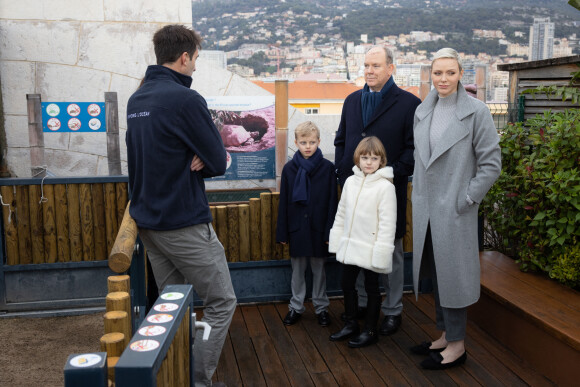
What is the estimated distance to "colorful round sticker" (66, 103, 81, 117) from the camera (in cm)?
661

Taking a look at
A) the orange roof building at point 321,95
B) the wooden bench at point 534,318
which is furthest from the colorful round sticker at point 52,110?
the orange roof building at point 321,95

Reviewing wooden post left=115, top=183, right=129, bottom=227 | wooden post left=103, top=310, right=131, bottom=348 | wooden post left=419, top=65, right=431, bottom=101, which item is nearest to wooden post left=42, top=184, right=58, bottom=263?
wooden post left=115, top=183, right=129, bottom=227

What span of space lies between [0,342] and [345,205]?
2.32 meters

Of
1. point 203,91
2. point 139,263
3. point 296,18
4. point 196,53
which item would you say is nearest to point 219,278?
point 139,263

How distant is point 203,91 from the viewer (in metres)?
8.87

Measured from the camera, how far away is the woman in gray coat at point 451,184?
9.98 ft

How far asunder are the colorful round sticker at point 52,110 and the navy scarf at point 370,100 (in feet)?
13.8

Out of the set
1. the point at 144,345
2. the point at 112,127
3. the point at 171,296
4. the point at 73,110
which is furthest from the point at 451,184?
the point at 73,110

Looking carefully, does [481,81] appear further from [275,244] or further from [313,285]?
[313,285]

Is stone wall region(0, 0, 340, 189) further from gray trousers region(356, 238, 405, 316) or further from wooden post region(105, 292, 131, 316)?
wooden post region(105, 292, 131, 316)

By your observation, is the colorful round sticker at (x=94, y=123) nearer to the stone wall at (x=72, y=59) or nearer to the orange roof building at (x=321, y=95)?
the stone wall at (x=72, y=59)

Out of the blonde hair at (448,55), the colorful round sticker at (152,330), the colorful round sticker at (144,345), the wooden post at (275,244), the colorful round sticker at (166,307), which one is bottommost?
the wooden post at (275,244)

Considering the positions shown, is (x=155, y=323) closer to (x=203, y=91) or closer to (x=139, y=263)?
(x=139, y=263)

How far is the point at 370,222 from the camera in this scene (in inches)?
134
